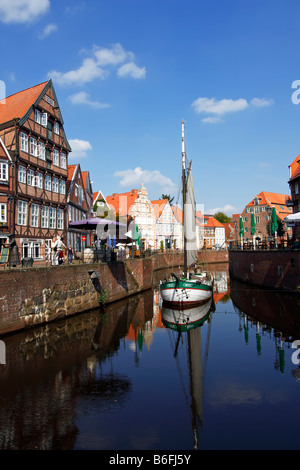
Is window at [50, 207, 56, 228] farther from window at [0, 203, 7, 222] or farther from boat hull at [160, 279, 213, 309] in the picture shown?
boat hull at [160, 279, 213, 309]

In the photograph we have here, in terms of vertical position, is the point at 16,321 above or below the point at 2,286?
below

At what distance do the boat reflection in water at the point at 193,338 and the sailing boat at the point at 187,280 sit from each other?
0.71 meters

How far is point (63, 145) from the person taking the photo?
34.1 m

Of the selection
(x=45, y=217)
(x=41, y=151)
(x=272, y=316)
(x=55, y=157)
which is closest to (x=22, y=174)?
(x=41, y=151)

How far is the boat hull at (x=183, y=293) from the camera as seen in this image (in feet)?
75.9

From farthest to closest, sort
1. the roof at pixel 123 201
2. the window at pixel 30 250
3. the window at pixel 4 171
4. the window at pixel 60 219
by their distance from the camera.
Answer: the roof at pixel 123 201 < the window at pixel 60 219 < the window at pixel 30 250 < the window at pixel 4 171

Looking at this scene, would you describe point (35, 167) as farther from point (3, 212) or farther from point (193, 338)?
point (193, 338)

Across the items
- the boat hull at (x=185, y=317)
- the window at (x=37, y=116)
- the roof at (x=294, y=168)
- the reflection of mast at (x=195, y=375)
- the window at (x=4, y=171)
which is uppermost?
the window at (x=37, y=116)

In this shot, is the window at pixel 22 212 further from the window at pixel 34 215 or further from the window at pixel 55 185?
the window at pixel 55 185

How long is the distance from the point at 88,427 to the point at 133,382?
10.2 ft

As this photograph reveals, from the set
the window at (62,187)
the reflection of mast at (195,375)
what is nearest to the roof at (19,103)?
the window at (62,187)

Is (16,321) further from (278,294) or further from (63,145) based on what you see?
(63,145)

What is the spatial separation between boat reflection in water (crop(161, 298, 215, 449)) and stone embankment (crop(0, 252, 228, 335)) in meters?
4.53

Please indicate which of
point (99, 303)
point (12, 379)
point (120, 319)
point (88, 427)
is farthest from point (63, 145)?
point (88, 427)
